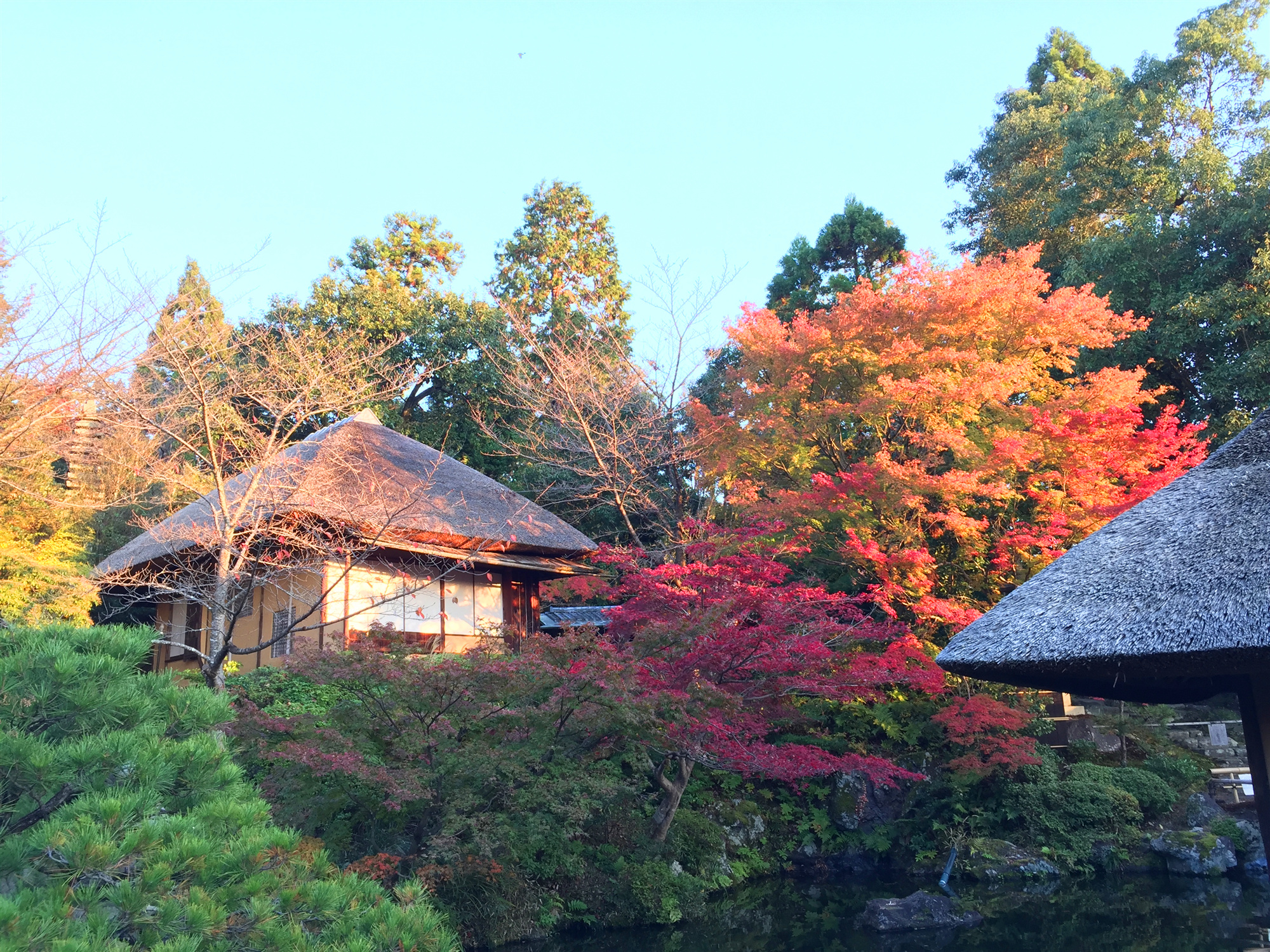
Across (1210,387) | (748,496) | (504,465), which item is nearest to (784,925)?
(748,496)

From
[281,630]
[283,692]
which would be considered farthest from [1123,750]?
[281,630]

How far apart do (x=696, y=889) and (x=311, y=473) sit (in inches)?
248

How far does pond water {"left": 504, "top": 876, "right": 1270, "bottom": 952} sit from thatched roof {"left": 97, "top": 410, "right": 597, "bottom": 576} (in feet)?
17.5

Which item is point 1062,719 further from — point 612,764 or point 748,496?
point 612,764

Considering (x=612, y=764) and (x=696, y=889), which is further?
(x=696, y=889)

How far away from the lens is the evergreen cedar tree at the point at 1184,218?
15086 mm

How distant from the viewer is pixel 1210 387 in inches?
603

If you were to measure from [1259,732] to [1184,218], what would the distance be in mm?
14459

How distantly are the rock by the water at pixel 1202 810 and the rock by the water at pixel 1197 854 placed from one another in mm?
390

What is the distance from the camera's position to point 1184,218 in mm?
16281

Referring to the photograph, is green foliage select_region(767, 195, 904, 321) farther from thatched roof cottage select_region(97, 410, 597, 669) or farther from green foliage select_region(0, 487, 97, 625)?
green foliage select_region(0, 487, 97, 625)

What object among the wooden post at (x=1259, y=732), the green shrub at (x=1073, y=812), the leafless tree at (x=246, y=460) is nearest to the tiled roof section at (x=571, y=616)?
the leafless tree at (x=246, y=460)

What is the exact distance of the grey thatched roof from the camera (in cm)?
463

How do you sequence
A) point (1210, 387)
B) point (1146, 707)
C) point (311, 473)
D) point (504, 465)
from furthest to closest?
point (504, 465), point (1210, 387), point (1146, 707), point (311, 473)
